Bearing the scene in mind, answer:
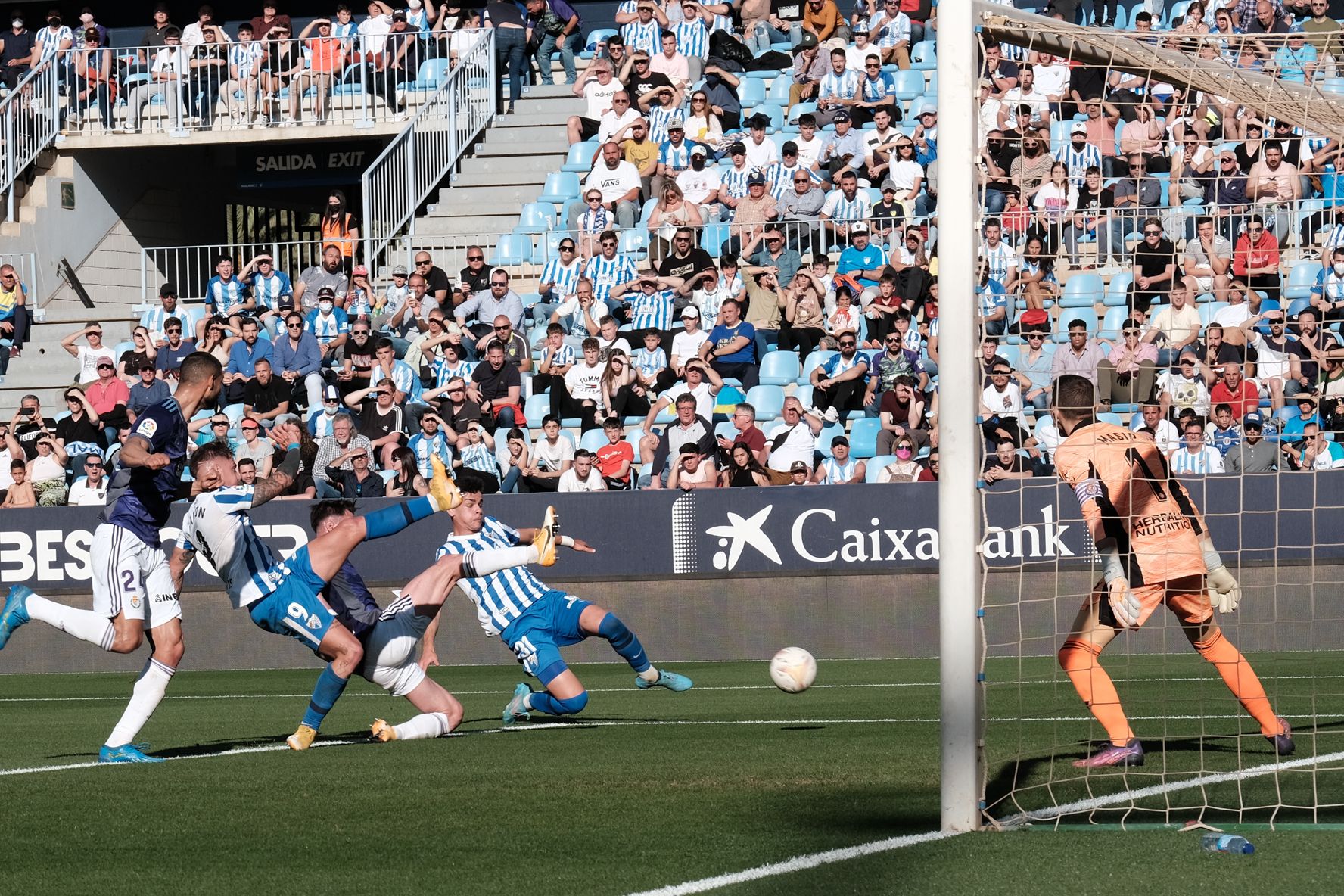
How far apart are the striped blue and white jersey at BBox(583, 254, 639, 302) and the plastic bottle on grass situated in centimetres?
1577

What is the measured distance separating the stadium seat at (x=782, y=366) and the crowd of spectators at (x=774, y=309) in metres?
0.10

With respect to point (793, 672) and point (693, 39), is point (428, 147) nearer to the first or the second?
point (693, 39)

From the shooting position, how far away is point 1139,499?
8.83 m

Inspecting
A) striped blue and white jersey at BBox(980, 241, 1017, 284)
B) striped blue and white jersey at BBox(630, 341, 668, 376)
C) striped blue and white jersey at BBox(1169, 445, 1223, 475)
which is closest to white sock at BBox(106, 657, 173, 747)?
striped blue and white jersey at BBox(980, 241, 1017, 284)

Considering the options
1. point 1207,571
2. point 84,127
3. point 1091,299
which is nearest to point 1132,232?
point 1091,299

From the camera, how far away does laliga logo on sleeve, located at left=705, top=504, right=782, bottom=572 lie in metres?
17.9

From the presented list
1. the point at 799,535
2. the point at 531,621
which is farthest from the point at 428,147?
the point at 531,621

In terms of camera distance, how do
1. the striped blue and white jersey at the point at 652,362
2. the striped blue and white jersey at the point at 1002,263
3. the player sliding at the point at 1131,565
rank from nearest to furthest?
the player sliding at the point at 1131,565, the striped blue and white jersey at the point at 1002,263, the striped blue and white jersey at the point at 652,362

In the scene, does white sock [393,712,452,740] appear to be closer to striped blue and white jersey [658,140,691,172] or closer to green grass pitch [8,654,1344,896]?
green grass pitch [8,654,1344,896]

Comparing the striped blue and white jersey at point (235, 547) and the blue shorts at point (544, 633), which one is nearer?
the striped blue and white jersey at point (235, 547)

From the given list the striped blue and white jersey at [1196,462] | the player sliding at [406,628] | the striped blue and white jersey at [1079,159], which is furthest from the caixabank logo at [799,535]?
the player sliding at [406,628]

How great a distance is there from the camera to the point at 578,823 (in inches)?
269

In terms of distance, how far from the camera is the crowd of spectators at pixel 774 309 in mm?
13969

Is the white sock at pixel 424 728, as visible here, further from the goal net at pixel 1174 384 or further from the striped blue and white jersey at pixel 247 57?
the striped blue and white jersey at pixel 247 57
